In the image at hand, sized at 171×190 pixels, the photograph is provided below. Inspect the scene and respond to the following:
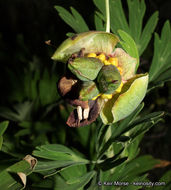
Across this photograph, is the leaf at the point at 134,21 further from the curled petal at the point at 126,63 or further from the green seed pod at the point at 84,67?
the green seed pod at the point at 84,67

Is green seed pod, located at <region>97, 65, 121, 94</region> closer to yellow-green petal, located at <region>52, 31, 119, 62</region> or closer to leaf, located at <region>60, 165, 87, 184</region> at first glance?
yellow-green petal, located at <region>52, 31, 119, 62</region>

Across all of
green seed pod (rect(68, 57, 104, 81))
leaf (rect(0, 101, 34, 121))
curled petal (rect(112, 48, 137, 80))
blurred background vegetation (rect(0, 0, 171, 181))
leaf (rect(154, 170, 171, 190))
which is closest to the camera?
green seed pod (rect(68, 57, 104, 81))

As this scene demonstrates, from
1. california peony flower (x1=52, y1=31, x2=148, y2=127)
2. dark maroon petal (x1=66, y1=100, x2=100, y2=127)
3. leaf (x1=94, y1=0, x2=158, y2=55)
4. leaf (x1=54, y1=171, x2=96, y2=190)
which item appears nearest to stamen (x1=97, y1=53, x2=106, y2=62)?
california peony flower (x1=52, y1=31, x2=148, y2=127)

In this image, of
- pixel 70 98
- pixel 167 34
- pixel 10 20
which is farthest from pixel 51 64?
pixel 10 20

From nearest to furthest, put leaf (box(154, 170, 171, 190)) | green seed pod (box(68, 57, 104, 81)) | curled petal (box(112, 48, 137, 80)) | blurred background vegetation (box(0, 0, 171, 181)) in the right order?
green seed pod (box(68, 57, 104, 81))
curled petal (box(112, 48, 137, 80))
leaf (box(154, 170, 171, 190))
blurred background vegetation (box(0, 0, 171, 181))

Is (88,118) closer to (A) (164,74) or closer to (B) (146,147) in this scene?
(A) (164,74)

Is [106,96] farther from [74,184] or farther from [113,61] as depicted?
[74,184]

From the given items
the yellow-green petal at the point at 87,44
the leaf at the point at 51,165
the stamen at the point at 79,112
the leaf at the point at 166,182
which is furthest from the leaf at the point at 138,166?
the yellow-green petal at the point at 87,44

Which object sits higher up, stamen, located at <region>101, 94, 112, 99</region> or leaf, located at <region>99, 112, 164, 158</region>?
stamen, located at <region>101, 94, 112, 99</region>

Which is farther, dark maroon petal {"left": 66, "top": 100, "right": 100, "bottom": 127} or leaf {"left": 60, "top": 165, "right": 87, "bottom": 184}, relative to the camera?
leaf {"left": 60, "top": 165, "right": 87, "bottom": 184}

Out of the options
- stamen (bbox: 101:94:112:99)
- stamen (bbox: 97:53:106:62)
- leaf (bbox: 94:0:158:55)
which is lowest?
stamen (bbox: 101:94:112:99)
